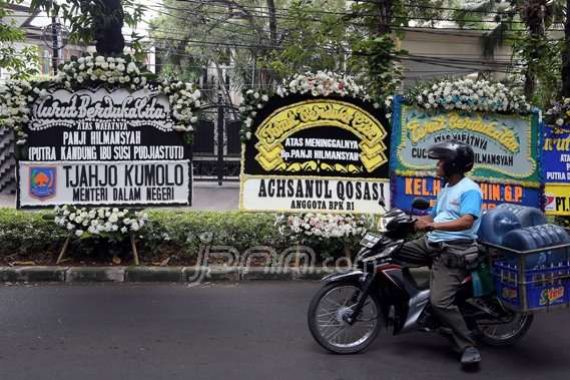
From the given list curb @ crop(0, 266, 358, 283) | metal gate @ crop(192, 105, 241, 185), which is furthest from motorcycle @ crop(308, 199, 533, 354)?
metal gate @ crop(192, 105, 241, 185)

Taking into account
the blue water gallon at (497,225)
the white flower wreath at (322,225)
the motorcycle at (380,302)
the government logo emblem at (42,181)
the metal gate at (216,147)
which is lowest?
the motorcycle at (380,302)

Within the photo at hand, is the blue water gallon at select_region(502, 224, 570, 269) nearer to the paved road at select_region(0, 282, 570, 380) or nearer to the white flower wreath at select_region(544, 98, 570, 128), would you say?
the paved road at select_region(0, 282, 570, 380)

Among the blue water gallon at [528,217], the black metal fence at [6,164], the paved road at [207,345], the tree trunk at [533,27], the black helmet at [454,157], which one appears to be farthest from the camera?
the black metal fence at [6,164]

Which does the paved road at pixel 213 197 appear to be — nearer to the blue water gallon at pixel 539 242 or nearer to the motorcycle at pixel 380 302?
the motorcycle at pixel 380 302

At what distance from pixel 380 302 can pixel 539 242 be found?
120cm

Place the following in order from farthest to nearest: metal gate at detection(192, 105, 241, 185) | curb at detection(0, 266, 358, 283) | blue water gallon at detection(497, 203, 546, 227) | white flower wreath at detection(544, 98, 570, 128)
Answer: metal gate at detection(192, 105, 241, 185)
white flower wreath at detection(544, 98, 570, 128)
curb at detection(0, 266, 358, 283)
blue water gallon at detection(497, 203, 546, 227)

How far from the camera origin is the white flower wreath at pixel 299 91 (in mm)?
7836

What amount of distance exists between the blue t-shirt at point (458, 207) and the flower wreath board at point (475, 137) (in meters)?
3.21

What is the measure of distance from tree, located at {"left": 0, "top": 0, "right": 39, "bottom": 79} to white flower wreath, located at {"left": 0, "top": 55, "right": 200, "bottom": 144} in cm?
152

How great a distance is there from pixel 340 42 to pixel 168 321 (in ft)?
35.7

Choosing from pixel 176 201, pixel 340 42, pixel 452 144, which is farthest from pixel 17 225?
pixel 340 42

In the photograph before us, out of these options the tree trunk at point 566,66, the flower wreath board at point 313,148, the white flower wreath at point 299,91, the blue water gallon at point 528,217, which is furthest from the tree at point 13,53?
the tree trunk at point 566,66

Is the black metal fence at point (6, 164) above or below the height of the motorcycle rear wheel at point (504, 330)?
above

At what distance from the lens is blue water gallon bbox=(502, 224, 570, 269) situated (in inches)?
179
